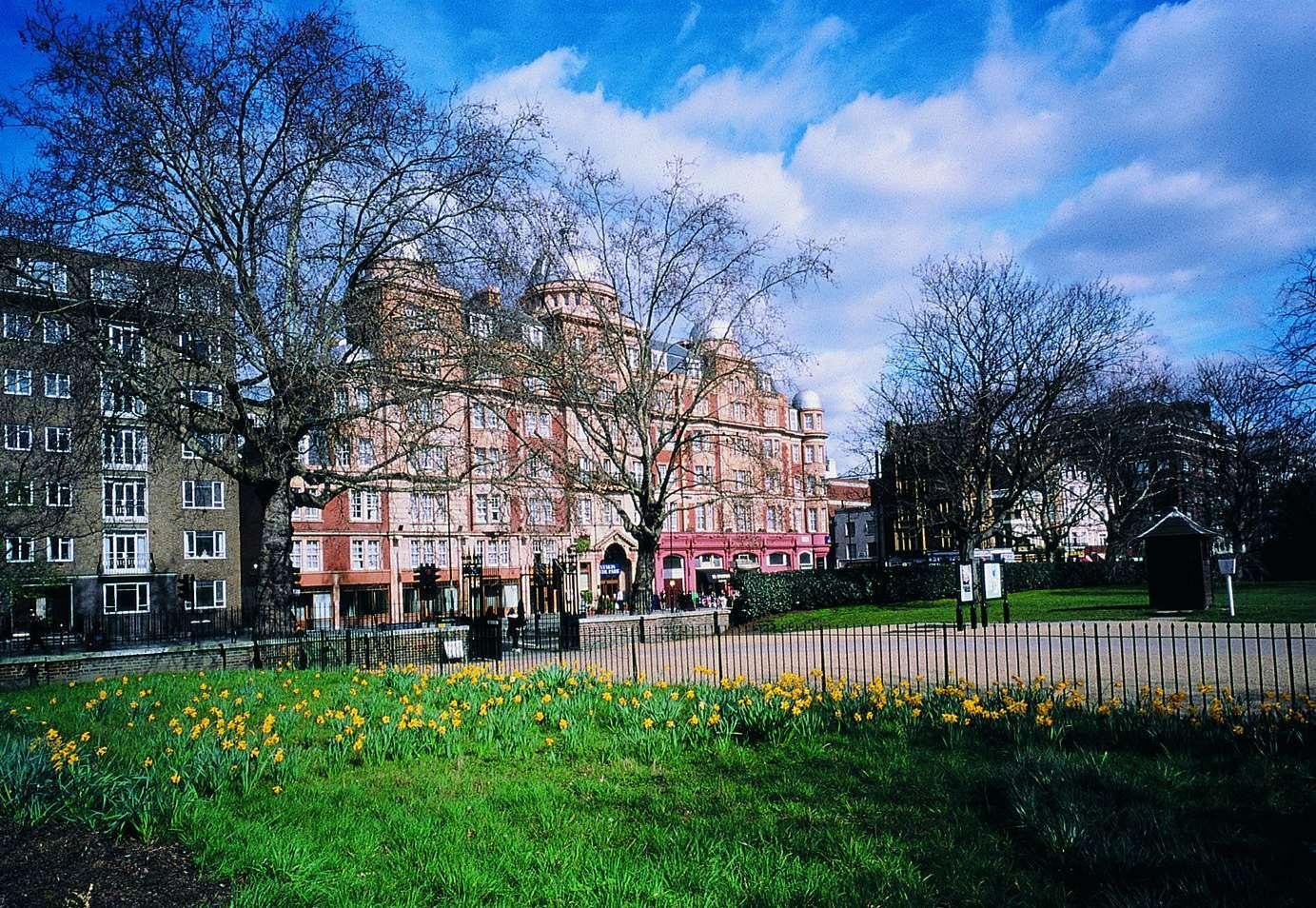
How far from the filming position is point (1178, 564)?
2772 centimetres

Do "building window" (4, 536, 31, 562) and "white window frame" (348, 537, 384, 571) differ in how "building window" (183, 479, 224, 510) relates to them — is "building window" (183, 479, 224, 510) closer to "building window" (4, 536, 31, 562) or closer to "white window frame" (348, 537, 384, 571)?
"white window frame" (348, 537, 384, 571)

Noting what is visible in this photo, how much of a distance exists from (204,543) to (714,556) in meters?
31.9

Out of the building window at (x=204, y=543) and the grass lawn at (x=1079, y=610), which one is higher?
the building window at (x=204, y=543)

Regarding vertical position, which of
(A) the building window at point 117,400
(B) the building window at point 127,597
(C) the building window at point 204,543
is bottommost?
(B) the building window at point 127,597

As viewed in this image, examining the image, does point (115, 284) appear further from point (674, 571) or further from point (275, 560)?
point (674, 571)

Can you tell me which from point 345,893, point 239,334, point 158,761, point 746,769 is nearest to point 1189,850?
point 746,769

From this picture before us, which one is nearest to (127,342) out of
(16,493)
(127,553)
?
(16,493)

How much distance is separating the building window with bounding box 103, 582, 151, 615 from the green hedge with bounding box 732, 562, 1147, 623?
1086 inches

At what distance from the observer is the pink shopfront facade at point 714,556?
2345 inches

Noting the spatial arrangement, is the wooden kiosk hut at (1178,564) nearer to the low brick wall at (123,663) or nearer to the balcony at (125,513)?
the low brick wall at (123,663)

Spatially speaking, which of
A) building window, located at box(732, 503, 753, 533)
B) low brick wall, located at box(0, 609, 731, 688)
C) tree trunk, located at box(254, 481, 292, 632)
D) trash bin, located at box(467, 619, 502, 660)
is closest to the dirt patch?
low brick wall, located at box(0, 609, 731, 688)

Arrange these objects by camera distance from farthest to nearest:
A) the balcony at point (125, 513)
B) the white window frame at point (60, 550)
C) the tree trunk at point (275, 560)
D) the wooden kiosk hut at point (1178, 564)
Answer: the balcony at point (125, 513) → the white window frame at point (60, 550) → the wooden kiosk hut at point (1178, 564) → the tree trunk at point (275, 560)

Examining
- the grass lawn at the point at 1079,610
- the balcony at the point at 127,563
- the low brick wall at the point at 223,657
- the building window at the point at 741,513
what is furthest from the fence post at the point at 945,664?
the balcony at the point at 127,563

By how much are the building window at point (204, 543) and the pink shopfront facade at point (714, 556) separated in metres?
24.8
